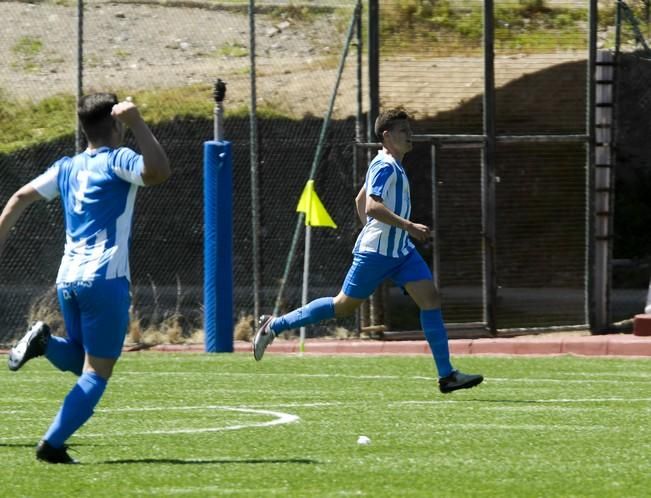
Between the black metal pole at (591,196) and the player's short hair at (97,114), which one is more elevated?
the player's short hair at (97,114)

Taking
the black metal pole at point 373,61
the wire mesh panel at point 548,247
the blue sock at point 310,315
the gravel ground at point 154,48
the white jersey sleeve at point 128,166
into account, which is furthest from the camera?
the gravel ground at point 154,48

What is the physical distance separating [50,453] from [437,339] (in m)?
4.52

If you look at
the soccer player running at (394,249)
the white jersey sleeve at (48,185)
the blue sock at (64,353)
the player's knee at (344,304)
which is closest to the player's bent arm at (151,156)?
the white jersey sleeve at (48,185)

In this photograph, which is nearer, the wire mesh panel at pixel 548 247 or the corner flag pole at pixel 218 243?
the corner flag pole at pixel 218 243

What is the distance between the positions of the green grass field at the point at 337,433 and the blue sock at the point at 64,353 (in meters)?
0.52

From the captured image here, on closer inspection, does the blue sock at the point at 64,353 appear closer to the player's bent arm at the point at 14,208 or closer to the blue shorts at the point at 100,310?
the blue shorts at the point at 100,310

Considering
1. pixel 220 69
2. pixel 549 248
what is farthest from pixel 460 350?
pixel 220 69

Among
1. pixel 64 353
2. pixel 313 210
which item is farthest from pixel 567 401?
pixel 313 210

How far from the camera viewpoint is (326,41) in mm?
27203

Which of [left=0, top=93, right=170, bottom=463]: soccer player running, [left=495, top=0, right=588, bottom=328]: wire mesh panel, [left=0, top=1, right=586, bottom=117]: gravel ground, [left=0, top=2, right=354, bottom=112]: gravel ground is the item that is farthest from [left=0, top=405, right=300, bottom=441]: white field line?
[left=0, top=2, right=354, bottom=112]: gravel ground

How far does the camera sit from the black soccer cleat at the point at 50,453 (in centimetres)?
793

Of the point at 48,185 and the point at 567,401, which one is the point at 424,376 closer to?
the point at 567,401

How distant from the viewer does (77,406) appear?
7.79 meters

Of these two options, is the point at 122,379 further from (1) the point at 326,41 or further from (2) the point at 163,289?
(1) the point at 326,41
